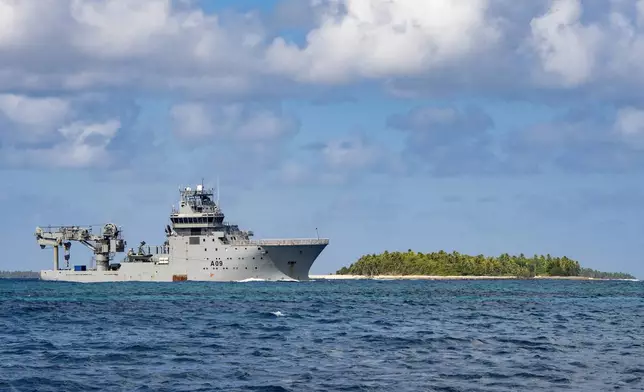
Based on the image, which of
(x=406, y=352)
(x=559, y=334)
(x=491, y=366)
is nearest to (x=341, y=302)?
(x=559, y=334)

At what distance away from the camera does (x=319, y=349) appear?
41.8 meters

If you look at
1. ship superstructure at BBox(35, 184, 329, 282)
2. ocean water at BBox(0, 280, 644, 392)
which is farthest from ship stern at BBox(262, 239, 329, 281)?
ocean water at BBox(0, 280, 644, 392)

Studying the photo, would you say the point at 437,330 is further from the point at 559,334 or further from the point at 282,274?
the point at 282,274

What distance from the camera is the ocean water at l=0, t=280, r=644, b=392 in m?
32.3

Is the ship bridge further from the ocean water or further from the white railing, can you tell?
the ocean water

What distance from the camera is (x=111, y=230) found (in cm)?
15112

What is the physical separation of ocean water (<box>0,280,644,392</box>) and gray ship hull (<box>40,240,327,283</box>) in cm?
6741

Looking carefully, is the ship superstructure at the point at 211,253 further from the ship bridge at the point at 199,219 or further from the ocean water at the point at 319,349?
the ocean water at the point at 319,349

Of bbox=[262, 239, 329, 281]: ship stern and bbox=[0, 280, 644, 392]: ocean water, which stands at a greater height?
bbox=[262, 239, 329, 281]: ship stern

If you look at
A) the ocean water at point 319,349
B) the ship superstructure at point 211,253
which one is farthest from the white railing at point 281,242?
the ocean water at point 319,349

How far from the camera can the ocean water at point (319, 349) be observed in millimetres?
32281

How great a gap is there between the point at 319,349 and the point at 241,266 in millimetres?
95438

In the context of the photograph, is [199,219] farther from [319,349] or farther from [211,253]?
[319,349]

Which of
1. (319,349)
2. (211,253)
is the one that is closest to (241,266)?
(211,253)
